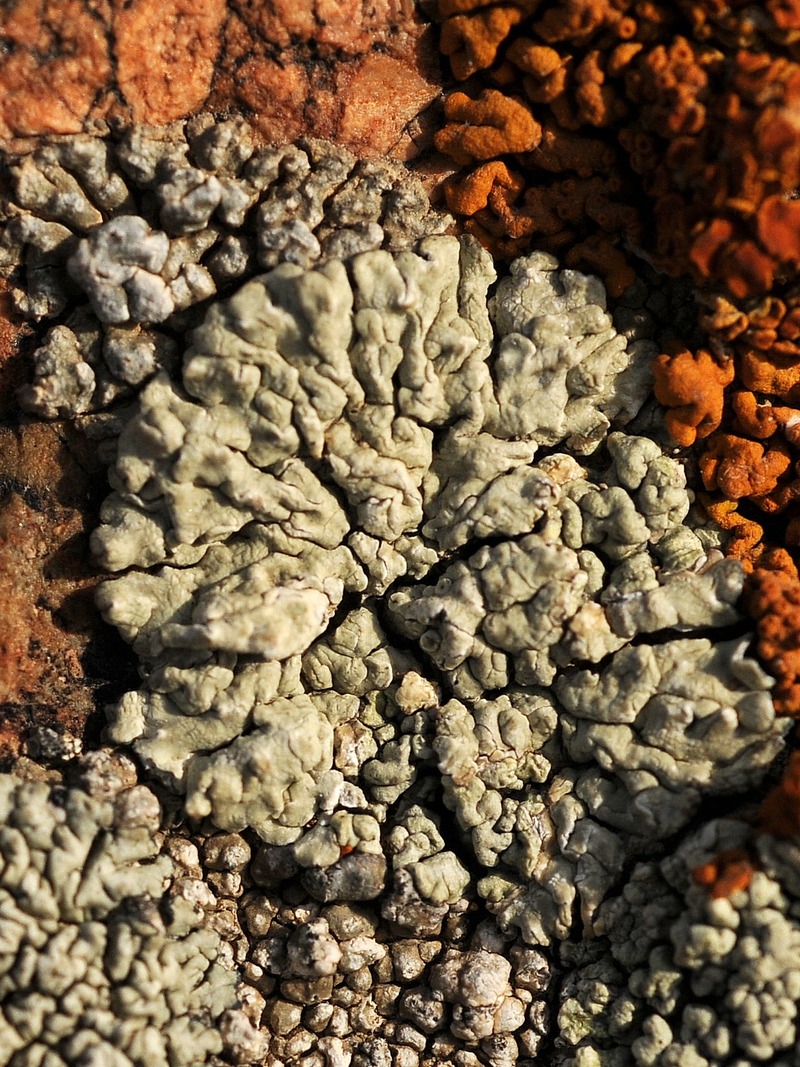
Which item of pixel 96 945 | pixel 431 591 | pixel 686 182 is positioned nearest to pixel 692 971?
pixel 431 591

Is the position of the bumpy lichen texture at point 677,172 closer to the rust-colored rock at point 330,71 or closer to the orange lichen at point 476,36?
the orange lichen at point 476,36

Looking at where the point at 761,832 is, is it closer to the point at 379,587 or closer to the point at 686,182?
the point at 379,587

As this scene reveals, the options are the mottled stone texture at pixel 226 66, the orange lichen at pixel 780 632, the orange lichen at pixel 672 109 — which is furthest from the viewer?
the mottled stone texture at pixel 226 66

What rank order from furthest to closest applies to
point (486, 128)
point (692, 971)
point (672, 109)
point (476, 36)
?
point (486, 128)
point (476, 36)
point (692, 971)
point (672, 109)

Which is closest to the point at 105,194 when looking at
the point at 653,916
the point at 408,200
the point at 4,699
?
the point at 408,200

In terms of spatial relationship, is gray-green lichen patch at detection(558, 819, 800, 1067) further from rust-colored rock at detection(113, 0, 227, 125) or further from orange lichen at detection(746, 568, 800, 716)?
rust-colored rock at detection(113, 0, 227, 125)

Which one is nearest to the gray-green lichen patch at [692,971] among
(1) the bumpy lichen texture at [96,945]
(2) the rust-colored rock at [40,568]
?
(1) the bumpy lichen texture at [96,945]

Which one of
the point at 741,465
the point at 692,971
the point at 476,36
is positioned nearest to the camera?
the point at 692,971

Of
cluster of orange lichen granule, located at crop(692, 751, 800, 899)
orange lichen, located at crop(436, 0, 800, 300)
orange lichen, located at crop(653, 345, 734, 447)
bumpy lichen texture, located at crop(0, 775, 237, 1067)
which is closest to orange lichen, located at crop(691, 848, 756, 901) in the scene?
cluster of orange lichen granule, located at crop(692, 751, 800, 899)
